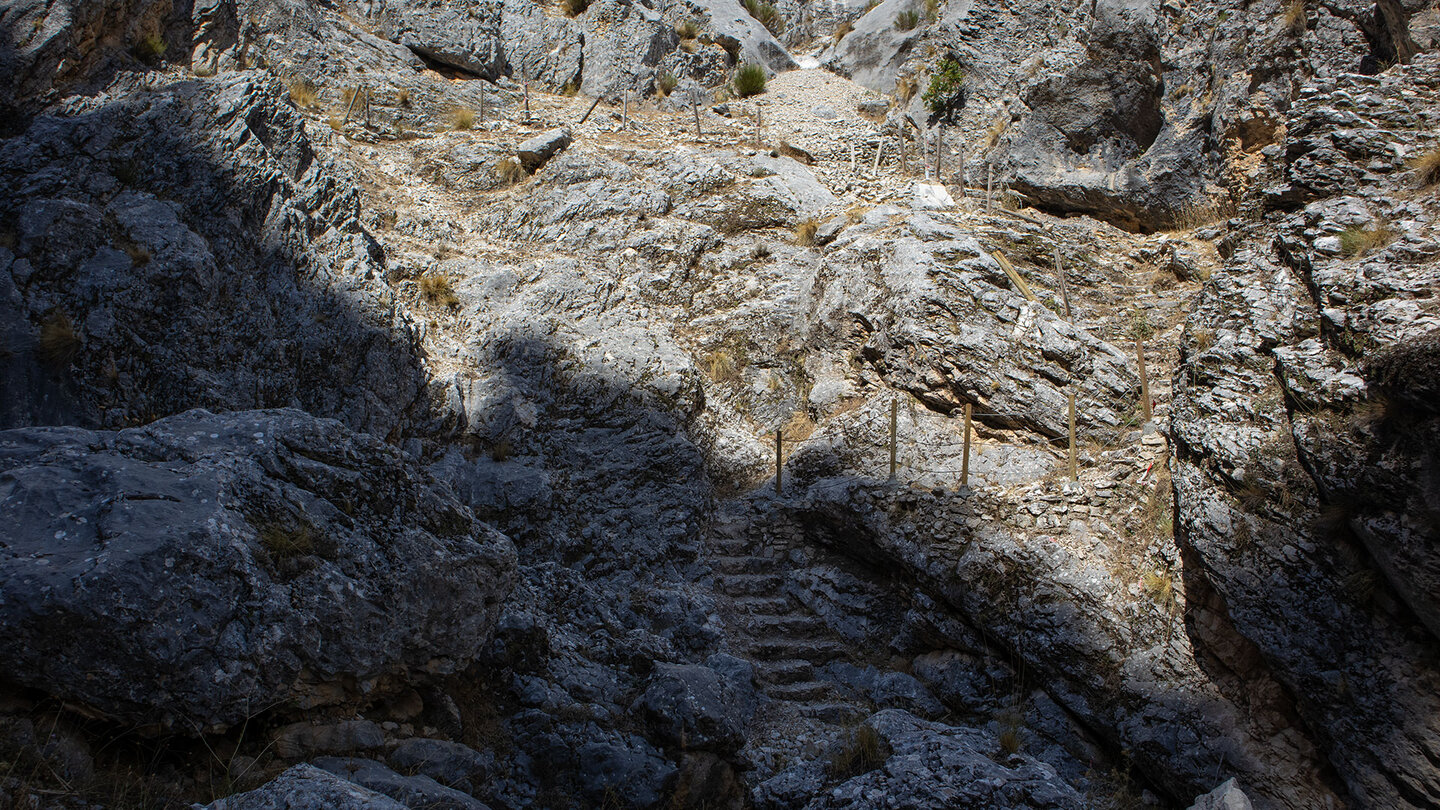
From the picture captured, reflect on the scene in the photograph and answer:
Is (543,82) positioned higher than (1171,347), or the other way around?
(543,82)

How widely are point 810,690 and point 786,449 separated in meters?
4.23

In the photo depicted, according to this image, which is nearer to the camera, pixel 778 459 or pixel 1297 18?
pixel 778 459

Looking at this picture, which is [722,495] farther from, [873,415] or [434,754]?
[434,754]

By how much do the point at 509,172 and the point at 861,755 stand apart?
13.2m

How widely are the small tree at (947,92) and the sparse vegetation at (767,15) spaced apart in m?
12.1

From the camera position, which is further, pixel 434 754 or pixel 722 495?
pixel 722 495

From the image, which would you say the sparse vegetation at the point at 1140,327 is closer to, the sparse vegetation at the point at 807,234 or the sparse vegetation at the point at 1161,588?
the sparse vegetation at the point at 1161,588

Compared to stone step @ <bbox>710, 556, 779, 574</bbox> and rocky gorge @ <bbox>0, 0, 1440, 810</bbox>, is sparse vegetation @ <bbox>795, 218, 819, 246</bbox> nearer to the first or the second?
rocky gorge @ <bbox>0, 0, 1440, 810</bbox>

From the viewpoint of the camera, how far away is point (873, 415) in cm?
1226

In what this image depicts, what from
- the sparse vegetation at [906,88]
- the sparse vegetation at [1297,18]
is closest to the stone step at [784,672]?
the sparse vegetation at [1297,18]

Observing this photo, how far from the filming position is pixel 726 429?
43.8 ft

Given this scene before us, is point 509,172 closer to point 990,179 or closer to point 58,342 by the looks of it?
point 58,342

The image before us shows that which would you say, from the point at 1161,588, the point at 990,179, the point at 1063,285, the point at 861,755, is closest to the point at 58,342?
the point at 861,755

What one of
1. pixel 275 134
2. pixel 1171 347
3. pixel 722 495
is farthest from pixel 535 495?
pixel 1171 347
